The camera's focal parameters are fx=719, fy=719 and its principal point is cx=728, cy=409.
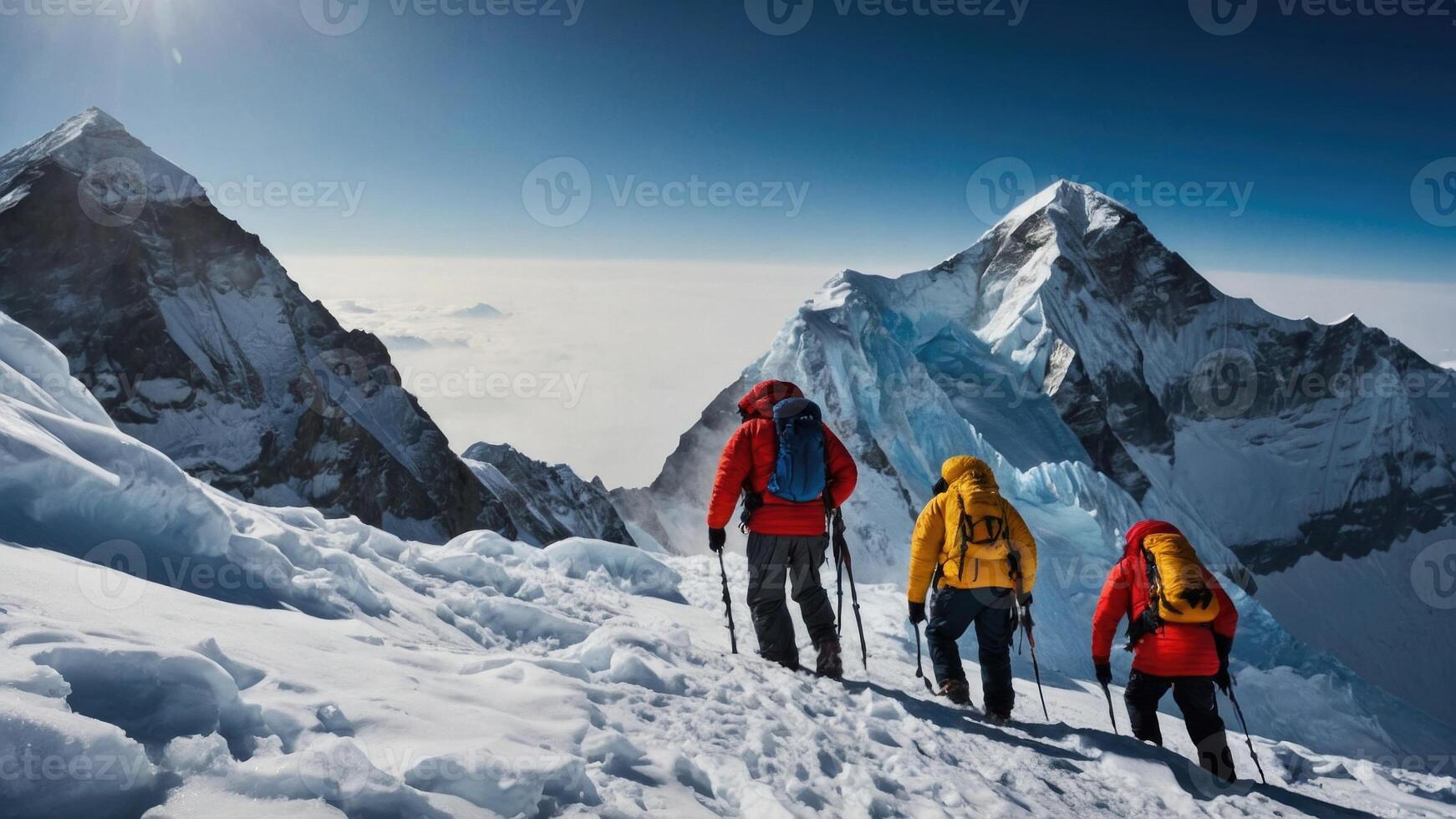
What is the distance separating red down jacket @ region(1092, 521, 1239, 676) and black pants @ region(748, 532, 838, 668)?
85.2 inches

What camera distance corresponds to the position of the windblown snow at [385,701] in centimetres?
224

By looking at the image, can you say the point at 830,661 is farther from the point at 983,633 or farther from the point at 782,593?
the point at 983,633

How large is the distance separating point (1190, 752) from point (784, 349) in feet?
91.9

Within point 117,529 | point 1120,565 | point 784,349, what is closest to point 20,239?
point 784,349

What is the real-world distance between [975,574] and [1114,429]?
90977mm

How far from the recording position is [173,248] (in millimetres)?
66062

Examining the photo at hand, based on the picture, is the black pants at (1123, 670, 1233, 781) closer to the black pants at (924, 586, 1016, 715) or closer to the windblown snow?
the windblown snow

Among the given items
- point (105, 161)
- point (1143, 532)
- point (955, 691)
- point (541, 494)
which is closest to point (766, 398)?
point (955, 691)

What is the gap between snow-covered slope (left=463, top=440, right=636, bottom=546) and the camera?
71.2 meters

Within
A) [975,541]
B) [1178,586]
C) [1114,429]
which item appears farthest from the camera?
[1114,429]

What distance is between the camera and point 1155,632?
577 cm

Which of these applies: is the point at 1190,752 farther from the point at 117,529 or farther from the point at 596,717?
the point at 117,529

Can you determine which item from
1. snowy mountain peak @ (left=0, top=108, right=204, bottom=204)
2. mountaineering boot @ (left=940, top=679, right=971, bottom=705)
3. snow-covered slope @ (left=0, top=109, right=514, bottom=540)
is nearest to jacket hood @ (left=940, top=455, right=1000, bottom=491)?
mountaineering boot @ (left=940, top=679, right=971, bottom=705)

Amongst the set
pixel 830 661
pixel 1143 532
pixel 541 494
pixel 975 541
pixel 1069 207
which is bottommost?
pixel 541 494
